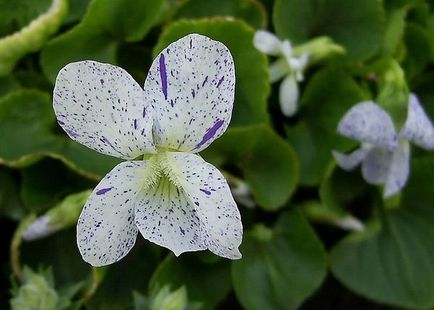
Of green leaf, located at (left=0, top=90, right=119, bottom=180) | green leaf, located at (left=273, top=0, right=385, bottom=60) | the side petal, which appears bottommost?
green leaf, located at (left=0, top=90, right=119, bottom=180)

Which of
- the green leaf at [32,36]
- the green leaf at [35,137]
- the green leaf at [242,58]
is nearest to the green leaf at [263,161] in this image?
the green leaf at [242,58]

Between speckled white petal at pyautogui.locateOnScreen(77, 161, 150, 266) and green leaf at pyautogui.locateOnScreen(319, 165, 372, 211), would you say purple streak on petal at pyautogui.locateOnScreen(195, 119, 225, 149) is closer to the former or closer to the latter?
speckled white petal at pyautogui.locateOnScreen(77, 161, 150, 266)

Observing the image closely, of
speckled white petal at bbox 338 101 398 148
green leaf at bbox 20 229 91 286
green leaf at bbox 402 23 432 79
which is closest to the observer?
speckled white petal at bbox 338 101 398 148

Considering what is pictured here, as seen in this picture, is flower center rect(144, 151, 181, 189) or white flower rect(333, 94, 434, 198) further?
white flower rect(333, 94, 434, 198)

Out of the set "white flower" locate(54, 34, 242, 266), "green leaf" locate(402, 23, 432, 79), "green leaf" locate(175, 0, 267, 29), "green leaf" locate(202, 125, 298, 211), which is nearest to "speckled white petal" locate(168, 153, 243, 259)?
"white flower" locate(54, 34, 242, 266)

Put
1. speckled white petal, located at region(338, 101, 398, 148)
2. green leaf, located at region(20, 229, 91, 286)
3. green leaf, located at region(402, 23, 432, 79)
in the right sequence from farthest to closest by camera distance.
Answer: green leaf, located at region(402, 23, 432, 79), green leaf, located at region(20, 229, 91, 286), speckled white petal, located at region(338, 101, 398, 148)

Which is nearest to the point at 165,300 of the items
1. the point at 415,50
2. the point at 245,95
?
the point at 245,95

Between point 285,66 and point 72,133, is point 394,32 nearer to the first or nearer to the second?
point 285,66
